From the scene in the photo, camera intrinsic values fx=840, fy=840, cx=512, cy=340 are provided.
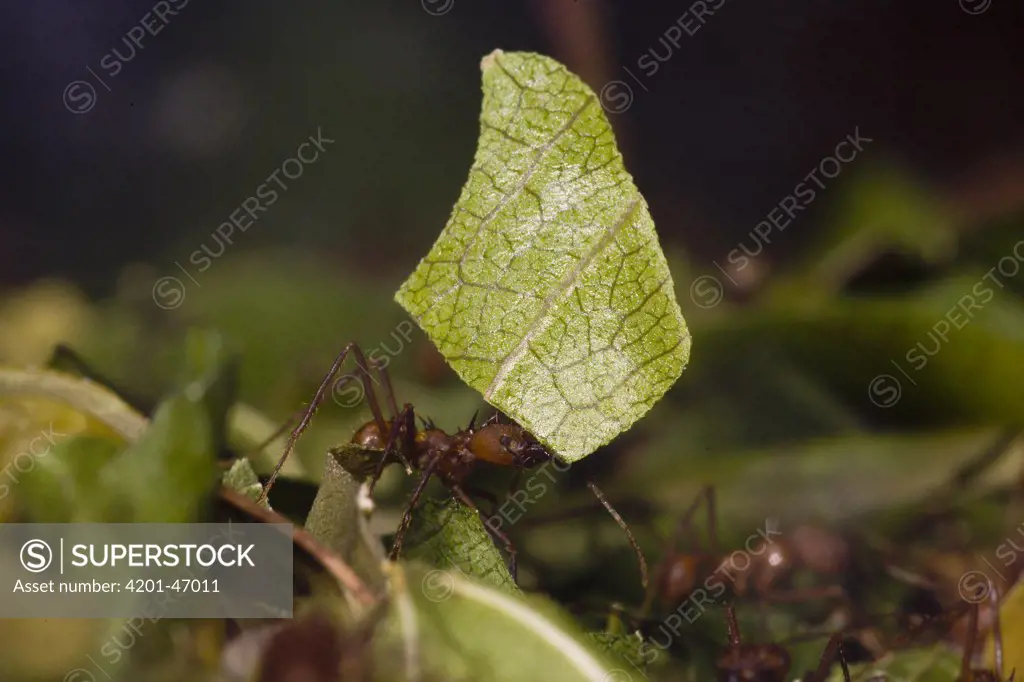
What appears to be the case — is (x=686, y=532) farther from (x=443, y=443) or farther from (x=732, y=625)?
(x=443, y=443)

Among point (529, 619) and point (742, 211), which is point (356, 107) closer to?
point (742, 211)

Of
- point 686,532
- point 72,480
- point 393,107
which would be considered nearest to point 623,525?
point 686,532

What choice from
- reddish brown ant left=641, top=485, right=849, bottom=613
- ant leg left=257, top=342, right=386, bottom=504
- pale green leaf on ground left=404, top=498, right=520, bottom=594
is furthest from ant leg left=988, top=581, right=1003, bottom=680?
ant leg left=257, top=342, right=386, bottom=504

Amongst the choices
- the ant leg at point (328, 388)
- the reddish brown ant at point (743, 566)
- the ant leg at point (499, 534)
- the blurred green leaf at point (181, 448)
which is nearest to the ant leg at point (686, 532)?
the reddish brown ant at point (743, 566)

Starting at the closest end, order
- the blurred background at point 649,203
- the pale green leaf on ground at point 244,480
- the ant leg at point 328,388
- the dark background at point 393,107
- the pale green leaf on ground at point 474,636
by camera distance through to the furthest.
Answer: the pale green leaf on ground at point 474,636, the pale green leaf on ground at point 244,480, the ant leg at point 328,388, the blurred background at point 649,203, the dark background at point 393,107

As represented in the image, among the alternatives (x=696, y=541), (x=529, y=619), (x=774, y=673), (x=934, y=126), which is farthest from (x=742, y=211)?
(x=529, y=619)

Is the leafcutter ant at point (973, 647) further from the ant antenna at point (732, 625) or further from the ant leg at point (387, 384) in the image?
the ant leg at point (387, 384)
